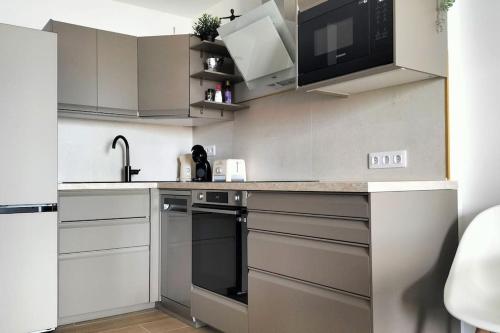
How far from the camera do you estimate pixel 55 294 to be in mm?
2566

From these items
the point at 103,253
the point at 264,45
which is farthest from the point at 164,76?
the point at 103,253

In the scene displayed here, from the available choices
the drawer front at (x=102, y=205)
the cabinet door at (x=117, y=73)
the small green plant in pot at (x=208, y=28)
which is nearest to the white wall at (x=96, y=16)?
the cabinet door at (x=117, y=73)

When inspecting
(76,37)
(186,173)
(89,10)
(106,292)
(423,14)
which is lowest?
(106,292)

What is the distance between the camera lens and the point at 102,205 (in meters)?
2.93

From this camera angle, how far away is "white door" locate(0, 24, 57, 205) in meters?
2.43

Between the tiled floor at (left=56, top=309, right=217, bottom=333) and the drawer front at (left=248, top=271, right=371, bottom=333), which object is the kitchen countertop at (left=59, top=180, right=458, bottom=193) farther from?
the tiled floor at (left=56, top=309, right=217, bottom=333)

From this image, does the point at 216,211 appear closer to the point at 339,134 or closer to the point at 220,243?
the point at 220,243

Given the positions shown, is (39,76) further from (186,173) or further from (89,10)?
(186,173)

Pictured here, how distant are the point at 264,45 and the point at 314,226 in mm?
1310

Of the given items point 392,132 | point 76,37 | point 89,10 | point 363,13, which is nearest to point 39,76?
point 76,37

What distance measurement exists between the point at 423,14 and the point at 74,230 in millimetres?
2405

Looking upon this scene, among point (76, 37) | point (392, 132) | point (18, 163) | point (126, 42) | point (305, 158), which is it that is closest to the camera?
point (392, 132)

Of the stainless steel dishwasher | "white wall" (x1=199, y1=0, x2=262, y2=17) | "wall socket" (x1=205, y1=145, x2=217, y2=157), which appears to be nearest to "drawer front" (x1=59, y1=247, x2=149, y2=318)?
the stainless steel dishwasher

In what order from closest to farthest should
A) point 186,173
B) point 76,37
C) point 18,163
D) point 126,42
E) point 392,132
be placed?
1. point 392,132
2. point 18,163
3. point 76,37
4. point 126,42
5. point 186,173
